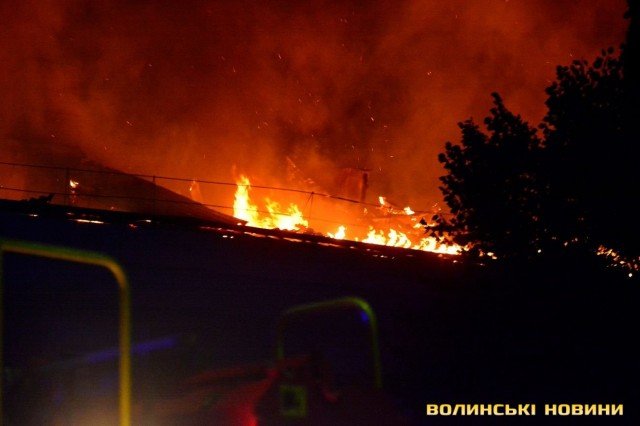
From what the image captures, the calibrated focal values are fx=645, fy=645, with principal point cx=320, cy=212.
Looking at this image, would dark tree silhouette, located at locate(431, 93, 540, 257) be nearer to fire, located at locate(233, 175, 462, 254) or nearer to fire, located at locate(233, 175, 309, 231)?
fire, located at locate(233, 175, 462, 254)

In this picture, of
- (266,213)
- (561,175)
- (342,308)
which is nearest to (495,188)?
(561,175)

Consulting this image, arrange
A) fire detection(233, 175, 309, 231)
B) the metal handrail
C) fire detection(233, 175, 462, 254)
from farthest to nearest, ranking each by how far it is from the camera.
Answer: fire detection(233, 175, 309, 231) → fire detection(233, 175, 462, 254) → the metal handrail

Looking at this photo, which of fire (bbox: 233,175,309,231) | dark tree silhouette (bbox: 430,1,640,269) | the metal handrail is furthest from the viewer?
fire (bbox: 233,175,309,231)

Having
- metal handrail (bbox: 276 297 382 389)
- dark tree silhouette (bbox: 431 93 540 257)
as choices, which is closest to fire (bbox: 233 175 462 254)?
dark tree silhouette (bbox: 431 93 540 257)

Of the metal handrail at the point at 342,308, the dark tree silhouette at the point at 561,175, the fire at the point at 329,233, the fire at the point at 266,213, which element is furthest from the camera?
the fire at the point at 266,213

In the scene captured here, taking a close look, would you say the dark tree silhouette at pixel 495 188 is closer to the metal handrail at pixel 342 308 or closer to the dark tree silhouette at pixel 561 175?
the dark tree silhouette at pixel 561 175

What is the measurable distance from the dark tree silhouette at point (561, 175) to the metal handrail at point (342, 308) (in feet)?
11.5

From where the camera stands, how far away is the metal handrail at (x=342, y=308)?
8.94m

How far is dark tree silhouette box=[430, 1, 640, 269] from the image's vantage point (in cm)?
1117

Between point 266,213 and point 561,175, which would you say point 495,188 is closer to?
point 561,175

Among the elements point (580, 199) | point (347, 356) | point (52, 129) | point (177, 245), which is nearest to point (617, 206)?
point (580, 199)

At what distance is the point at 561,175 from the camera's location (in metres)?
11.7

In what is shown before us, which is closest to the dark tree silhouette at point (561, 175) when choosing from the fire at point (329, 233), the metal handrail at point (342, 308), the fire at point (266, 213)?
the metal handrail at point (342, 308)

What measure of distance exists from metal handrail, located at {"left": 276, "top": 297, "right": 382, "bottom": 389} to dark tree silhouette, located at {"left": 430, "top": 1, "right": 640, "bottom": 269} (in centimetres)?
349
